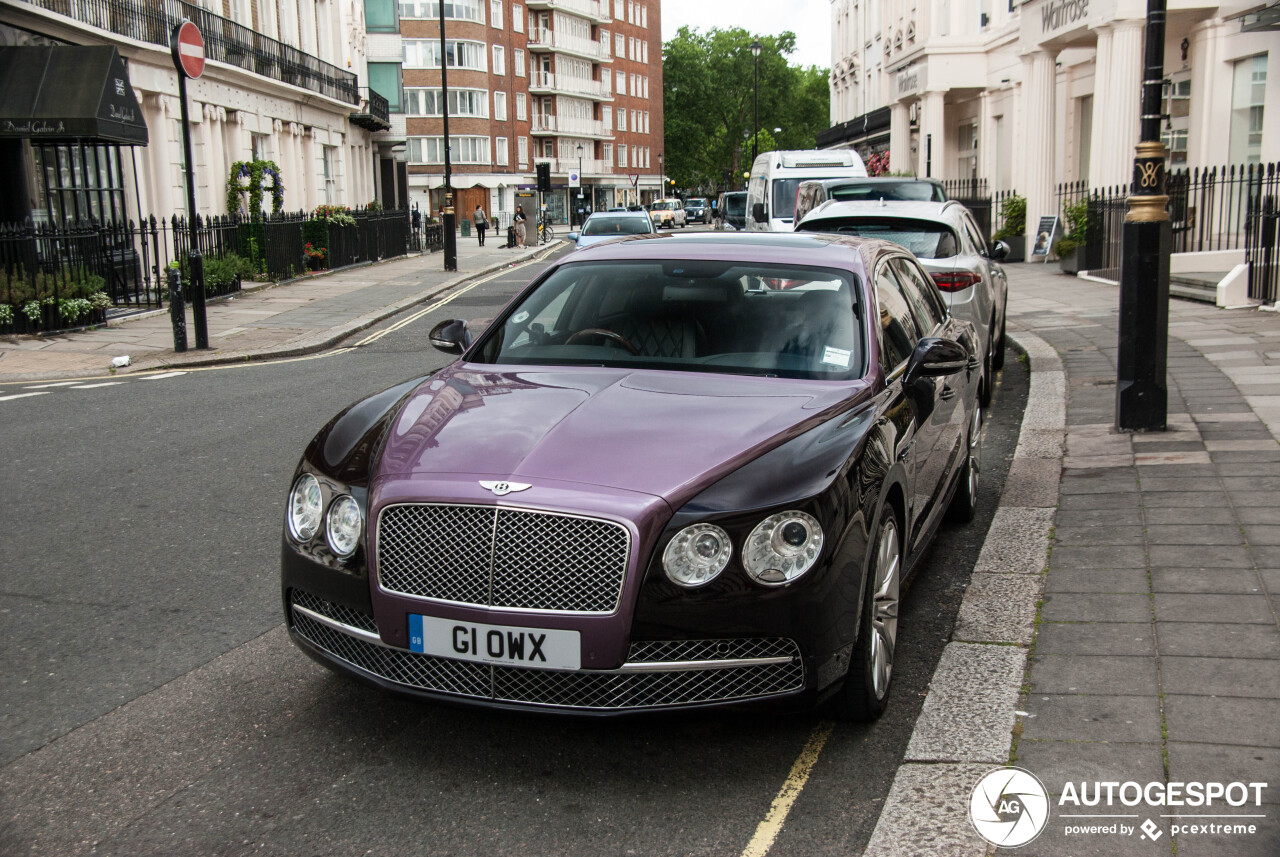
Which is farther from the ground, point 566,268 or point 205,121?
point 205,121

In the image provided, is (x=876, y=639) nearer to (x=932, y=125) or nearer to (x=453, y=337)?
(x=453, y=337)

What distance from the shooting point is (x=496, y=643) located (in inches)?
133

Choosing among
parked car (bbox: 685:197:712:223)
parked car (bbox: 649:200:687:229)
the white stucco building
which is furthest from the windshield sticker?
parked car (bbox: 685:197:712:223)

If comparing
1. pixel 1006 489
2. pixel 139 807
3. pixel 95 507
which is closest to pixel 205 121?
pixel 95 507

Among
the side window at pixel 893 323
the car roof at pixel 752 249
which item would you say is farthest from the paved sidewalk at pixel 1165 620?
the car roof at pixel 752 249

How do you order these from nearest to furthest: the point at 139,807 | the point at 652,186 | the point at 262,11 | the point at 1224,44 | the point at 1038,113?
the point at 139,807
the point at 1224,44
the point at 1038,113
the point at 262,11
the point at 652,186

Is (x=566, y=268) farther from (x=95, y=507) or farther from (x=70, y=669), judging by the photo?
(x=95, y=507)

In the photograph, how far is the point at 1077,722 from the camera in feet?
12.4

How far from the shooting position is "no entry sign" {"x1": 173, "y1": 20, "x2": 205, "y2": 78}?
13.9 metres

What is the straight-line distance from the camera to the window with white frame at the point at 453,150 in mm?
79812

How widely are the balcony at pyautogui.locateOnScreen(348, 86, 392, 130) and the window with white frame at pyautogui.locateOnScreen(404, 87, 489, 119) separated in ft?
100.0

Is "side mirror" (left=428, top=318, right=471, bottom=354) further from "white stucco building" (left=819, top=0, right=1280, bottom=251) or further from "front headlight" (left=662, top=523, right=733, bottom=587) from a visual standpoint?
"white stucco building" (left=819, top=0, right=1280, bottom=251)

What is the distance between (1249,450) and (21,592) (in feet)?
21.7

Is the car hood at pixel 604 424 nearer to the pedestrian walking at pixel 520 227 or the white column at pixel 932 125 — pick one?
the white column at pixel 932 125
